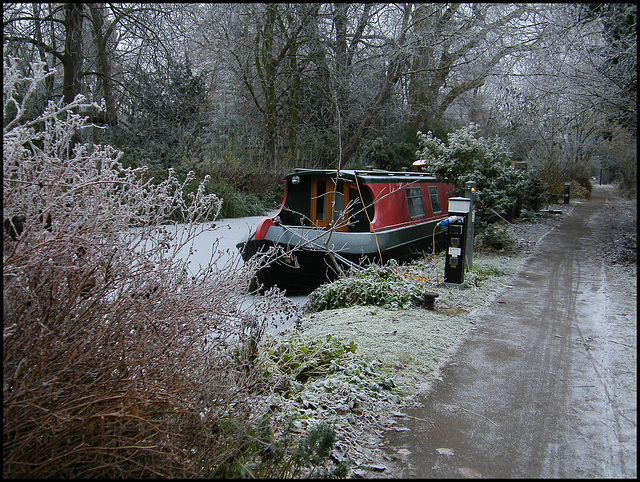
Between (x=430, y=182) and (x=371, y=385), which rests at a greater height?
(x=430, y=182)

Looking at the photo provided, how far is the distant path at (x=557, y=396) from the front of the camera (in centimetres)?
220

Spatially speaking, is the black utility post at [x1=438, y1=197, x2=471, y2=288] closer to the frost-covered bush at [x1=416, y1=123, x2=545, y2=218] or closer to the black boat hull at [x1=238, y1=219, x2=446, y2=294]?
the black boat hull at [x1=238, y1=219, x2=446, y2=294]

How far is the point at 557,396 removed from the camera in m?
3.06

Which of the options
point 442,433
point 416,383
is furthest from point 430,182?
point 442,433

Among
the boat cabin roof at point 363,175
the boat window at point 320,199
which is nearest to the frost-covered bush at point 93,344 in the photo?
the boat cabin roof at point 363,175

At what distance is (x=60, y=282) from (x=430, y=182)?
30.2 ft

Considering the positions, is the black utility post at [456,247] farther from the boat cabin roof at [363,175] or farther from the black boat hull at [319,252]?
the boat cabin roof at [363,175]

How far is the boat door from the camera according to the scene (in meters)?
8.90

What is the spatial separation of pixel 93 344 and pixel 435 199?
9397 mm

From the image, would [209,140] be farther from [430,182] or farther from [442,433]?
[442,433]

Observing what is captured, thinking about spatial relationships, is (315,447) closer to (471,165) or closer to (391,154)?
(471,165)

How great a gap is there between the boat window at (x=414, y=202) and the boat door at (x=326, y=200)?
4.36 ft

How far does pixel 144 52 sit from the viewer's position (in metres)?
5.64

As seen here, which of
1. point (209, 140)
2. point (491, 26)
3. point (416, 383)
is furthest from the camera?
point (209, 140)
